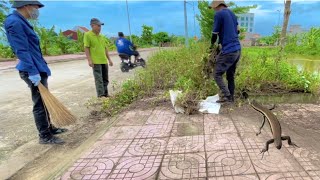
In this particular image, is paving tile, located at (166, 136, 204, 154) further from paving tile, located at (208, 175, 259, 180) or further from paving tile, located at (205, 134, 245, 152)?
paving tile, located at (208, 175, 259, 180)

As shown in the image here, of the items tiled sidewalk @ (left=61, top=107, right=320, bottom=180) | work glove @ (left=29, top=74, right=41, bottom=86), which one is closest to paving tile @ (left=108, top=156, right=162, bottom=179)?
tiled sidewalk @ (left=61, top=107, right=320, bottom=180)

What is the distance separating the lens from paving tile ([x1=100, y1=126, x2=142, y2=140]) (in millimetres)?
3576

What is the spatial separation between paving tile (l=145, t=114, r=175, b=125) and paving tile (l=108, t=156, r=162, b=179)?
116cm

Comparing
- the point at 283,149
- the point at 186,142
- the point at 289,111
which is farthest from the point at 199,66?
the point at 283,149

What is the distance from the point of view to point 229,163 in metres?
2.66

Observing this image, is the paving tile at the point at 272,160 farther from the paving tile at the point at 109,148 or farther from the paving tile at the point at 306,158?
the paving tile at the point at 109,148

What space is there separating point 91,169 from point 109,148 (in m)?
0.50

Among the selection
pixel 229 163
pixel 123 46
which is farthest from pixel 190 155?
pixel 123 46

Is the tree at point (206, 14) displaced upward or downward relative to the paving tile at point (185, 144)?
upward

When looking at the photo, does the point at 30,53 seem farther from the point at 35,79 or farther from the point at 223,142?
the point at 223,142

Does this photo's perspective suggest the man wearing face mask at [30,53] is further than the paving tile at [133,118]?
No

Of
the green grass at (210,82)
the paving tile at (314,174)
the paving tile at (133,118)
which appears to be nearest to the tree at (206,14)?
the green grass at (210,82)

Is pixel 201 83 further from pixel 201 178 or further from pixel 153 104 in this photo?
pixel 201 178

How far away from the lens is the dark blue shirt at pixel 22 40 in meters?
3.19
